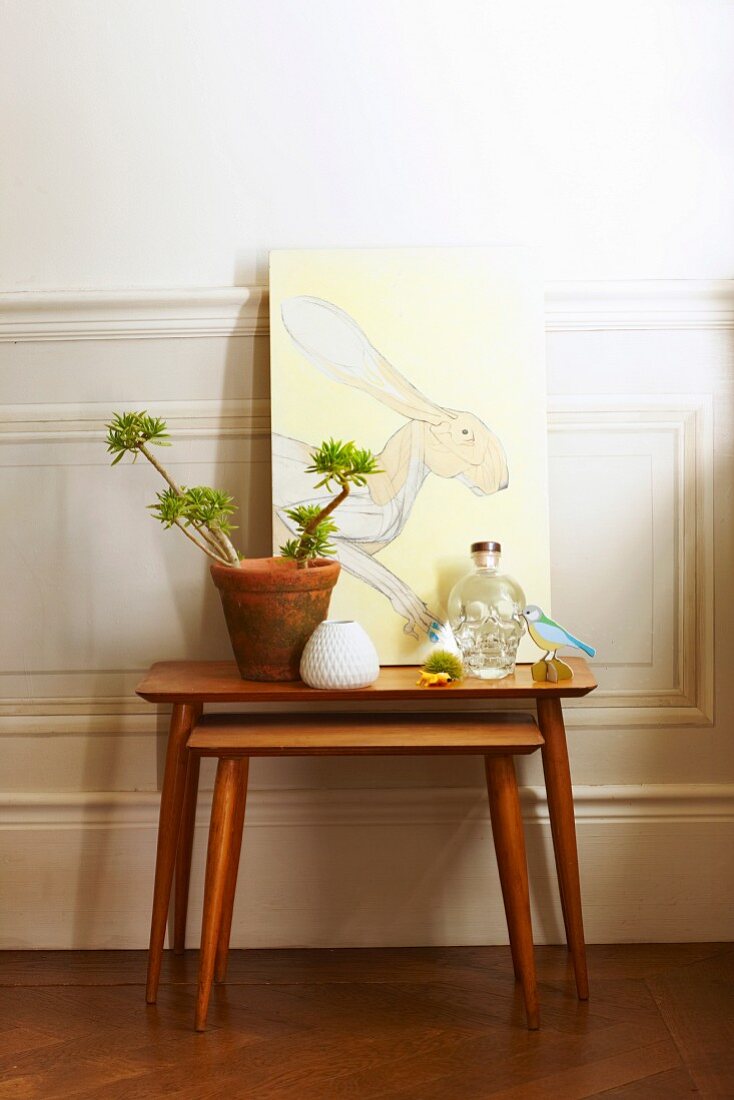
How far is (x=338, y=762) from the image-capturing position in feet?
6.44

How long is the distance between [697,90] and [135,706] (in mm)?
1531

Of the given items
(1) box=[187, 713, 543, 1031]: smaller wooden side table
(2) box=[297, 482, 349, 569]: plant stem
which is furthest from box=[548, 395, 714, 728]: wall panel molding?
(2) box=[297, 482, 349, 569]: plant stem

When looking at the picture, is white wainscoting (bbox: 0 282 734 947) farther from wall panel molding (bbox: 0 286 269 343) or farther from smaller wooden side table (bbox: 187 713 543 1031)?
smaller wooden side table (bbox: 187 713 543 1031)

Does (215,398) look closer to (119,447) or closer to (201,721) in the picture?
A: (119,447)

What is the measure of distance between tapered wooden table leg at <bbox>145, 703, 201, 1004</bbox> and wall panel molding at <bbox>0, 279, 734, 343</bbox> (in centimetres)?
71

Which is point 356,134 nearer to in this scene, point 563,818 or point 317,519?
point 317,519

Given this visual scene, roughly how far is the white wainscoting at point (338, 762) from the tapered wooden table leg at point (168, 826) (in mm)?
250

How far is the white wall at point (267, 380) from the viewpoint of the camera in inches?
74.8

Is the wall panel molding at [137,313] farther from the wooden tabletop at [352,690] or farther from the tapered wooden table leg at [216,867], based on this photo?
the tapered wooden table leg at [216,867]

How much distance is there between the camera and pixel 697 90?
6.24 ft

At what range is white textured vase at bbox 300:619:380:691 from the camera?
1.60 m

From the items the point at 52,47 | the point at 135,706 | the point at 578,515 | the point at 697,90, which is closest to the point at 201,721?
the point at 135,706

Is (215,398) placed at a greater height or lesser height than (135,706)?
greater

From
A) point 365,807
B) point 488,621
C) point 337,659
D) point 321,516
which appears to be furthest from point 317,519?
point 365,807
